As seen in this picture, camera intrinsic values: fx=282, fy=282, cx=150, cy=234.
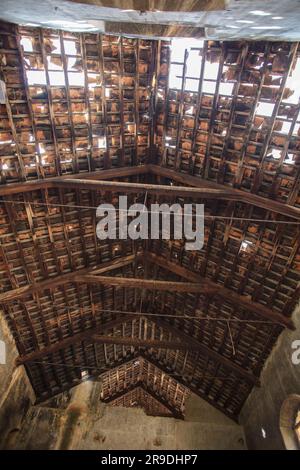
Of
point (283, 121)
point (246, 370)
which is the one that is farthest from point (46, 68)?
point (246, 370)

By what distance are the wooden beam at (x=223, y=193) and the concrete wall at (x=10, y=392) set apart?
6.94 metres

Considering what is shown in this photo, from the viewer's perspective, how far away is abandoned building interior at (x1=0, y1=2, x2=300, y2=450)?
6.01m

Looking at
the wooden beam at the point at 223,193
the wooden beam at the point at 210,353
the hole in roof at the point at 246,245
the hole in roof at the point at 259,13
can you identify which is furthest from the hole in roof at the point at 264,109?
the wooden beam at the point at 210,353

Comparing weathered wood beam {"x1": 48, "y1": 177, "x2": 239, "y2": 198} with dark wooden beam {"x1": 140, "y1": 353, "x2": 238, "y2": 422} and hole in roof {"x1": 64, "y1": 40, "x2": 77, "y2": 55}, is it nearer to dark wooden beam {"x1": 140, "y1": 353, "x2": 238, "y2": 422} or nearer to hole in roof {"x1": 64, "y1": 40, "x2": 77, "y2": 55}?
hole in roof {"x1": 64, "y1": 40, "x2": 77, "y2": 55}

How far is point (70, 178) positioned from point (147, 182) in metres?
2.35

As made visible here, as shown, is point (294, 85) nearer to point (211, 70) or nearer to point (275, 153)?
point (275, 153)

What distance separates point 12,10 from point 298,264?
7937 millimetres

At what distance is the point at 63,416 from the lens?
8.50 m

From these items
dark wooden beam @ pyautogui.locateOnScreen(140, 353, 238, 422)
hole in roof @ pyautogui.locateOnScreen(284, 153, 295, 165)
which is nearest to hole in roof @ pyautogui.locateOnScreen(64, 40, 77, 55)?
hole in roof @ pyautogui.locateOnScreen(284, 153, 295, 165)

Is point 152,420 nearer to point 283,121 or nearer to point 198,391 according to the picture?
point 198,391

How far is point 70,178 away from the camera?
732 cm

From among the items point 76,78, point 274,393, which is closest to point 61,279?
point 76,78

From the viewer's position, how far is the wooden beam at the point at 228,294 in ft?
27.8

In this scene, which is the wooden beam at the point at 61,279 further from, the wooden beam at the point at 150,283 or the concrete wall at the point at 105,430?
the concrete wall at the point at 105,430
